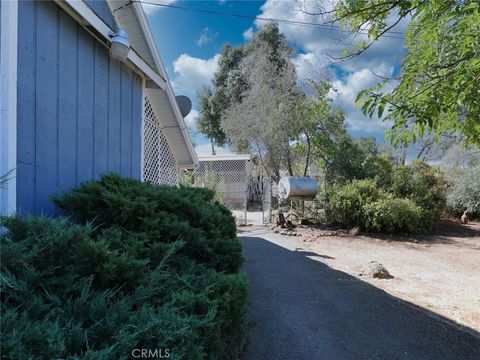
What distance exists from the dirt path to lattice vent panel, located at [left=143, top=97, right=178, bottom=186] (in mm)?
2419

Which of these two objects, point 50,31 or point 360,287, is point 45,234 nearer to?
point 50,31

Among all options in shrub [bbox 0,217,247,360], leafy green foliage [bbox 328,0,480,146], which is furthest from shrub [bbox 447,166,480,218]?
shrub [bbox 0,217,247,360]

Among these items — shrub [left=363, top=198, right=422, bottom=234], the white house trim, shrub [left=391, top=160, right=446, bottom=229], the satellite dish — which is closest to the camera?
the white house trim

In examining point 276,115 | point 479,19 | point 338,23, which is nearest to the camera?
point 479,19

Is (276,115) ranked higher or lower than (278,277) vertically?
higher

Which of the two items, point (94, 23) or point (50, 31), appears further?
point (94, 23)

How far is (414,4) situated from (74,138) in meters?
3.28

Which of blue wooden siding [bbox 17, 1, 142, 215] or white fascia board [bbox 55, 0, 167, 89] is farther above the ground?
white fascia board [bbox 55, 0, 167, 89]

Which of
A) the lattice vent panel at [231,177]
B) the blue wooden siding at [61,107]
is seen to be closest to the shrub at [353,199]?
the lattice vent panel at [231,177]

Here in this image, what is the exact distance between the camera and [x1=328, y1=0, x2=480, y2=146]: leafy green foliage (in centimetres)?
268

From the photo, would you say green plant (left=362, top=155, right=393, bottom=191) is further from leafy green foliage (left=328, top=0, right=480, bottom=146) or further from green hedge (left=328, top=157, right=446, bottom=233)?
leafy green foliage (left=328, top=0, right=480, bottom=146)

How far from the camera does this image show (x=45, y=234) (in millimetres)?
1765

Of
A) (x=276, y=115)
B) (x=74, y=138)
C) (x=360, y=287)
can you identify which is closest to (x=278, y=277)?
(x=360, y=287)

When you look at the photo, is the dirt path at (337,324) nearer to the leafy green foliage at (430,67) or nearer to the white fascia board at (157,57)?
the leafy green foliage at (430,67)
